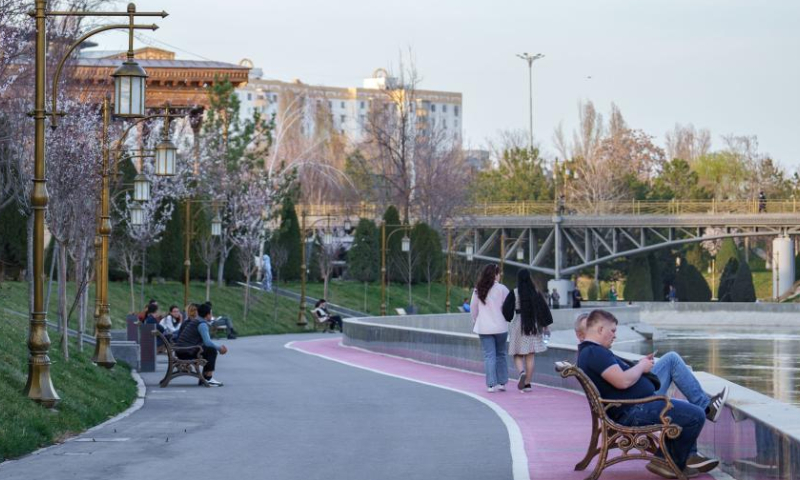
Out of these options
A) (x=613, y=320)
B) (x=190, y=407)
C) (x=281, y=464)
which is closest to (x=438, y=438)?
(x=281, y=464)

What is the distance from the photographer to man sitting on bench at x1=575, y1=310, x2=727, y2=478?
35.8ft

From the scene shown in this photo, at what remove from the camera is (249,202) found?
6350 centimetres

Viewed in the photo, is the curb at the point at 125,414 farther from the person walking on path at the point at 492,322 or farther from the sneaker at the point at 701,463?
the sneaker at the point at 701,463

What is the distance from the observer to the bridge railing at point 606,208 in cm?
8550

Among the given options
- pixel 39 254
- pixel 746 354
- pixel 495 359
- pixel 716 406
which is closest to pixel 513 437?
pixel 716 406

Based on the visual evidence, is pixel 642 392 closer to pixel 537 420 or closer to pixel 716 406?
pixel 716 406

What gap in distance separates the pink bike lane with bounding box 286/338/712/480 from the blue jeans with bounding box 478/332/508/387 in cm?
23

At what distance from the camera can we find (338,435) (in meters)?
14.5

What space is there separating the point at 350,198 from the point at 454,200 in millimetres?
23969

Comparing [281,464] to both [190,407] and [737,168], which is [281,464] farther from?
[737,168]

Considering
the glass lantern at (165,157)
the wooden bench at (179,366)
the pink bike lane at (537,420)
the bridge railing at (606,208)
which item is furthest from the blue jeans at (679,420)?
the bridge railing at (606,208)

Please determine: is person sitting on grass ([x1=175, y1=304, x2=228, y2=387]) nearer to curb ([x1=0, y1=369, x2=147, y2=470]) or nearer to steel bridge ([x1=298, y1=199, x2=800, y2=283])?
curb ([x1=0, y1=369, x2=147, y2=470])

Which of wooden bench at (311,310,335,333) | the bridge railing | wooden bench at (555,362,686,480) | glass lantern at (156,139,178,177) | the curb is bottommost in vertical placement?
wooden bench at (311,310,335,333)

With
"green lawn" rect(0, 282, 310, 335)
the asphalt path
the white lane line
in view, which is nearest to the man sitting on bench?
the white lane line
